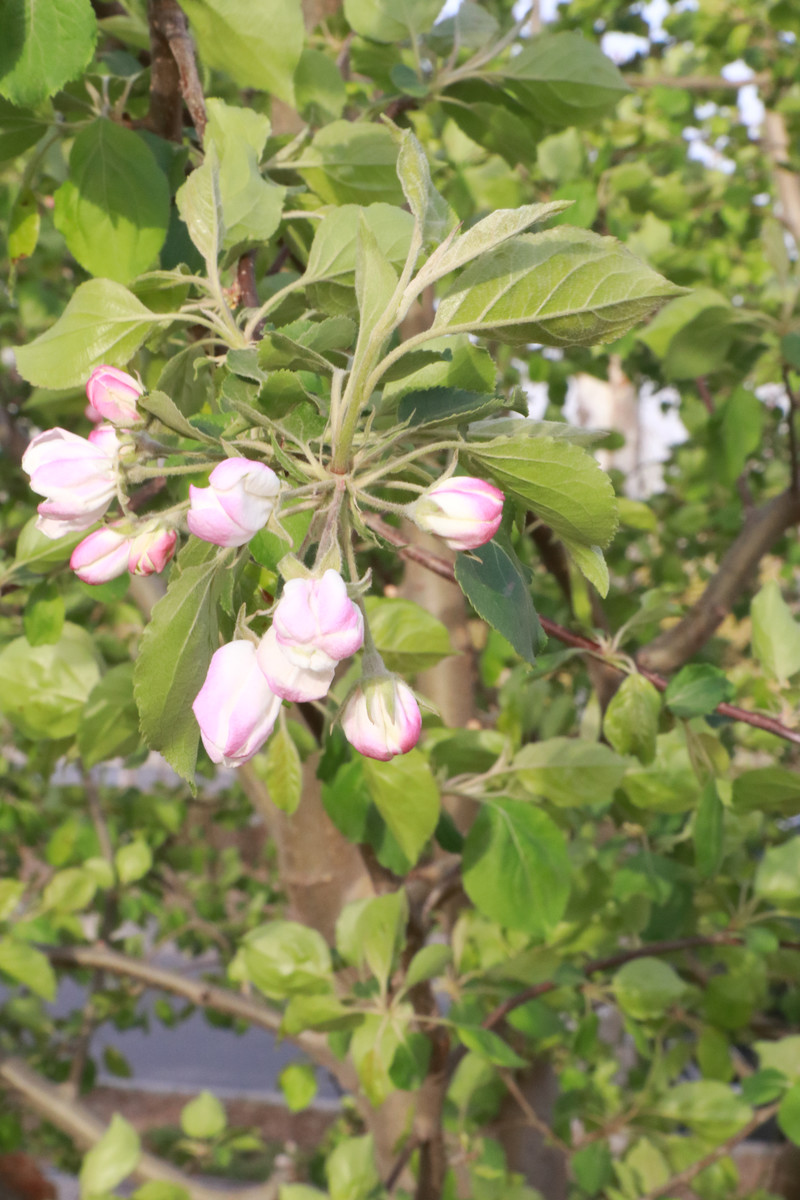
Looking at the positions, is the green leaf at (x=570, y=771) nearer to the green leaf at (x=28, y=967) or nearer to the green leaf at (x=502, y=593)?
the green leaf at (x=502, y=593)

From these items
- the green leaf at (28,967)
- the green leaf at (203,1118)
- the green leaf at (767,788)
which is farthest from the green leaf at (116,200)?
the green leaf at (203,1118)

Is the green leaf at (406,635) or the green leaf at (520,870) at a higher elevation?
the green leaf at (406,635)

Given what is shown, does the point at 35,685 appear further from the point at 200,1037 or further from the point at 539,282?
the point at 200,1037

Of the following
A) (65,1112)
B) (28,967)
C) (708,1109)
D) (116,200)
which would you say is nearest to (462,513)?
(116,200)

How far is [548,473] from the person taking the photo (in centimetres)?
36

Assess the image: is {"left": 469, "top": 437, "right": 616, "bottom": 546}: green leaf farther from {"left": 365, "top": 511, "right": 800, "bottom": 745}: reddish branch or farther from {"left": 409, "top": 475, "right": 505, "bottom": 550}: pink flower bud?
{"left": 365, "top": 511, "right": 800, "bottom": 745}: reddish branch

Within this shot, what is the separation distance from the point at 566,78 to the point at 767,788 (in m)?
0.59

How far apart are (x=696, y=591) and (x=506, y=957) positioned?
227cm

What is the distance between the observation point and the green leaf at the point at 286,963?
939 mm

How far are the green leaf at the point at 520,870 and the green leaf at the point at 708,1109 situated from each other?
62 cm

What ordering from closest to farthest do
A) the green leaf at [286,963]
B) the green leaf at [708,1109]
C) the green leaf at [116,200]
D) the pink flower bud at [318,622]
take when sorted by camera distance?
1. the pink flower bud at [318,622]
2. the green leaf at [116,200]
3. the green leaf at [286,963]
4. the green leaf at [708,1109]

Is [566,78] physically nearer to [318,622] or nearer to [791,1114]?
[318,622]

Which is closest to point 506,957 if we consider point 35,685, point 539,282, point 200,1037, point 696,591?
point 35,685

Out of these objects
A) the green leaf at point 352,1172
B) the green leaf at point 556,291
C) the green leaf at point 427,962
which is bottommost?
the green leaf at point 352,1172
